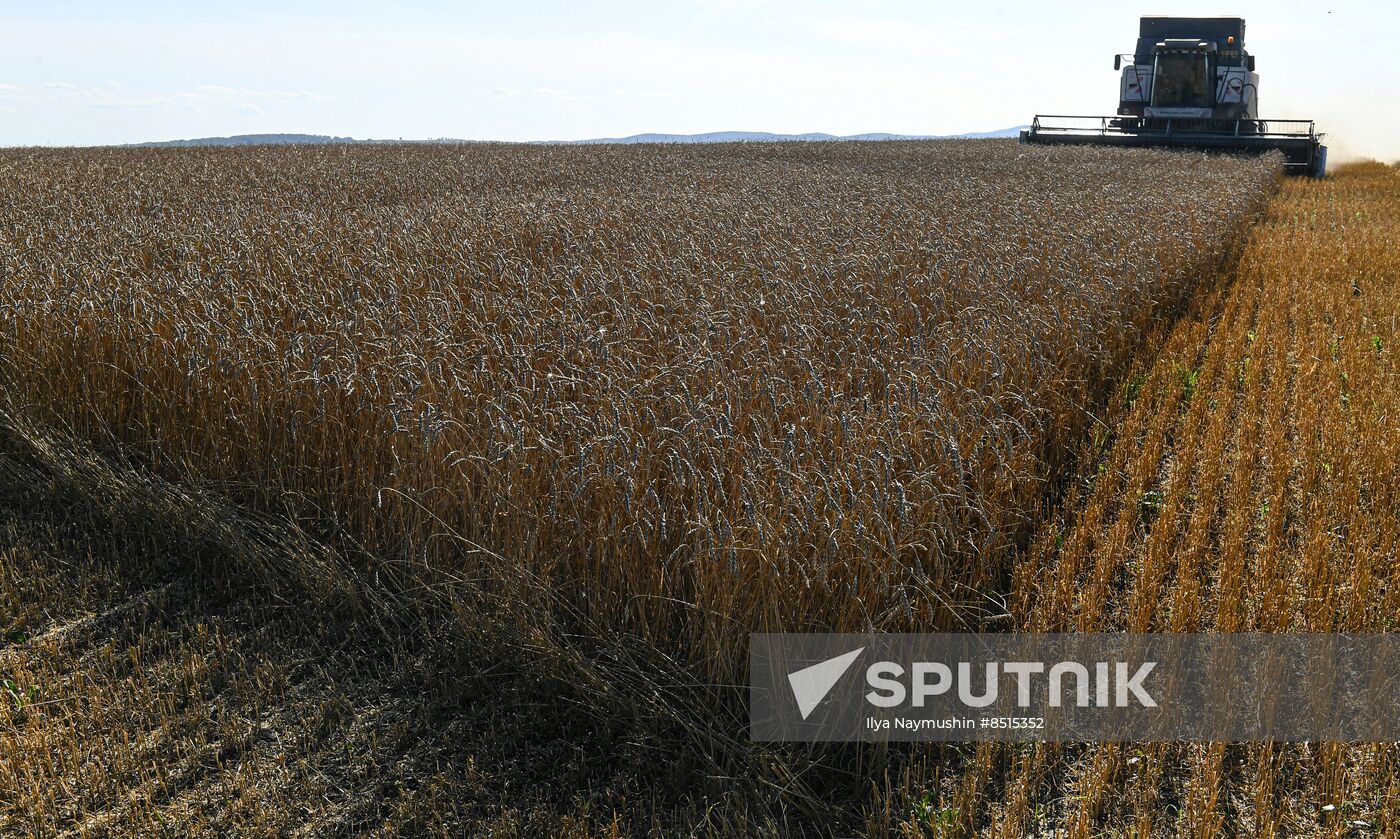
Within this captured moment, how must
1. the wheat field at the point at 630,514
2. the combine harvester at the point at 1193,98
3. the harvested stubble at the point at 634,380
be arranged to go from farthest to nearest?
the combine harvester at the point at 1193,98 < the harvested stubble at the point at 634,380 < the wheat field at the point at 630,514

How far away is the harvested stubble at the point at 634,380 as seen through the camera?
3.38 metres

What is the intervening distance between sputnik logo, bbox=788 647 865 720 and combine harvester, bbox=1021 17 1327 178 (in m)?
24.1

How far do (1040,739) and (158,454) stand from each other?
14.2 ft

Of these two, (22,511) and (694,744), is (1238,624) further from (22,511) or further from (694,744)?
(22,511)

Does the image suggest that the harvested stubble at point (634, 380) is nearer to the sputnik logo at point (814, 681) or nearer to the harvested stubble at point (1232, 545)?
the sputnik logo at point (814, 681)

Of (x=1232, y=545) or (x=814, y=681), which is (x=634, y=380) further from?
(x=1232, y=545)

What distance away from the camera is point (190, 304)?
6.25 meters

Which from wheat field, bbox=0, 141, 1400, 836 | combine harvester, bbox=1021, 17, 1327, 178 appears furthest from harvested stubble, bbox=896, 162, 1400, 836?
combine harvester, bbox=1021, 17, 1327, 178

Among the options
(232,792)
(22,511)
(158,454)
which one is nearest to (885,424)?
(232,792)

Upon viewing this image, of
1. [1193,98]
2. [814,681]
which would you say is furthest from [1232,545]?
→ [1193,98]

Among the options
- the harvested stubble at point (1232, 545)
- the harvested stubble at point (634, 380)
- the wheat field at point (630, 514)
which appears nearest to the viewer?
the harvested stubble at point (1232, 545)

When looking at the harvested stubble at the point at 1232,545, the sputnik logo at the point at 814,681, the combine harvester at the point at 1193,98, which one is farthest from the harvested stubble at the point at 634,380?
the combine harvester at the point at 1193,98

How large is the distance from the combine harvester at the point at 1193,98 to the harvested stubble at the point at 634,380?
15.1 m

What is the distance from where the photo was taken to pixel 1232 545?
14.0ft
